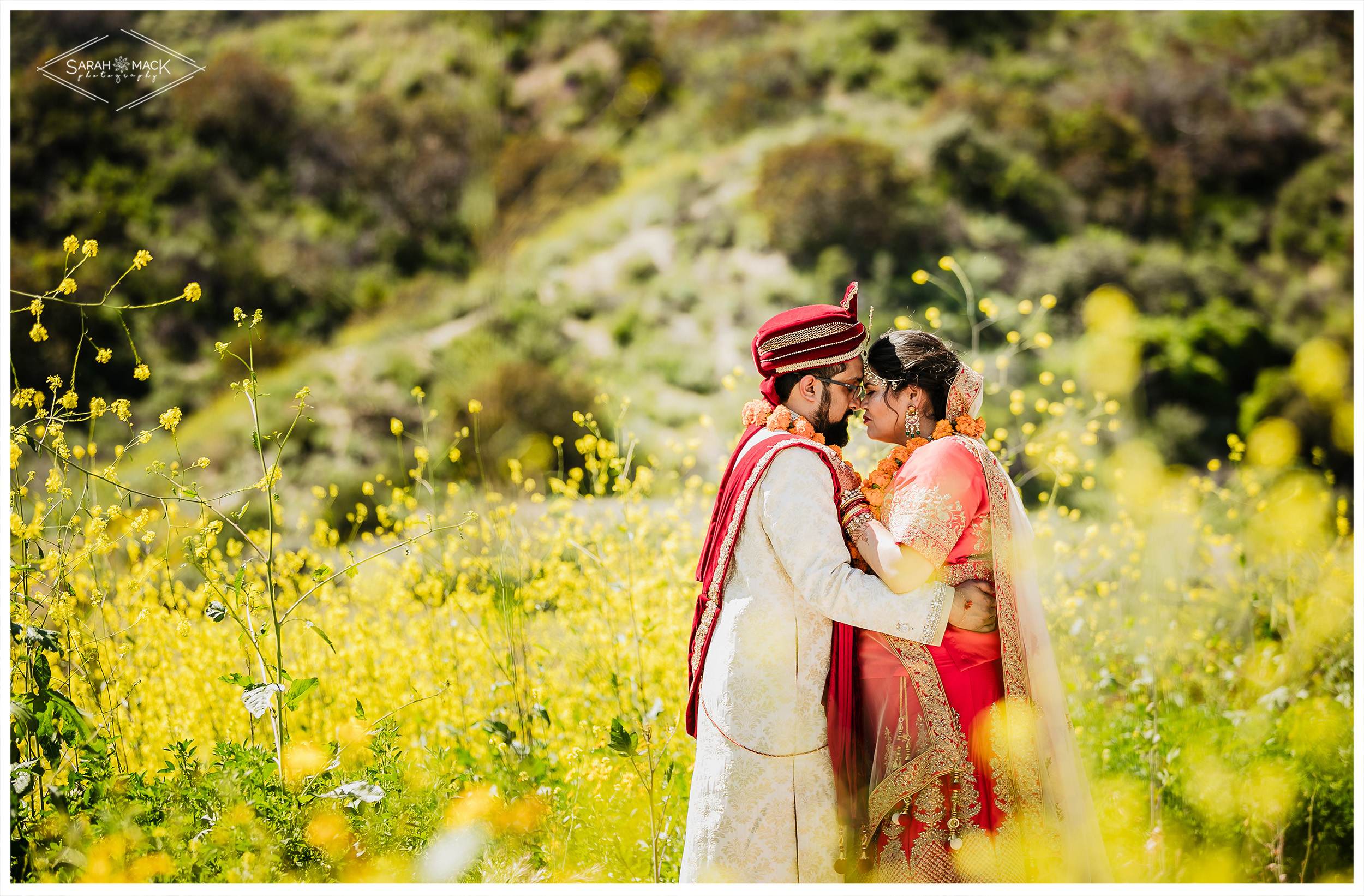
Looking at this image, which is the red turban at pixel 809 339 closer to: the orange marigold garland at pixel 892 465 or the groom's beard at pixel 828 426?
the groom's beard at pixel 828 426

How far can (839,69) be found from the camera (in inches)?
574

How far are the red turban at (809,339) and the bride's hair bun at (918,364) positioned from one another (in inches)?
3.6

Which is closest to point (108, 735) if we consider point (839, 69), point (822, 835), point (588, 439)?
point (588, 439)

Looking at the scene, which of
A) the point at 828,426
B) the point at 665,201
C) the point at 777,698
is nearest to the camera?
the point at 777,698

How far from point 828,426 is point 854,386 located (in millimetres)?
121

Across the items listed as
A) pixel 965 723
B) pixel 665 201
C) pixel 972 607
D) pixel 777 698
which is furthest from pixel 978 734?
Result: pixel 665 201

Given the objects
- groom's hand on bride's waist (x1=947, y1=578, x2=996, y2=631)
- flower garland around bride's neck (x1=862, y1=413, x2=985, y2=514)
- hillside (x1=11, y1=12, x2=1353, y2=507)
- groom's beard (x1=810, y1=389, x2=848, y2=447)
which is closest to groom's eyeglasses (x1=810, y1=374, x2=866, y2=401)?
groom's beard (x1=810, y1=389, x2=848, y2=447)

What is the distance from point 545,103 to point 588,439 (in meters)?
14.0

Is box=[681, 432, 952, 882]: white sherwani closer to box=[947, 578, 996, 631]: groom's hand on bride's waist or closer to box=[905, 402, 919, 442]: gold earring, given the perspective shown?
box=[947, 578, 996, 631]: groom's hand on bride's waist

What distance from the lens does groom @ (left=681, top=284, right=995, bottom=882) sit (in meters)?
1.97

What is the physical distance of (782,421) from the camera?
2082 mm

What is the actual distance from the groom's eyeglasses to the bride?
0.11m

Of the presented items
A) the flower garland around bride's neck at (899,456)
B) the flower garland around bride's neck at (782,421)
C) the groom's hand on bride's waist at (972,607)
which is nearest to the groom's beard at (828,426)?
the flower garland around bride's neck at (782,421)

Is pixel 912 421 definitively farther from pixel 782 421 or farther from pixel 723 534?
pixel 723 534
